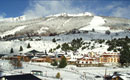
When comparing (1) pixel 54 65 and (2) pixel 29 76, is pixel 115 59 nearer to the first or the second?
(1) pixel 54 65

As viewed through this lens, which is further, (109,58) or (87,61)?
(109,58)

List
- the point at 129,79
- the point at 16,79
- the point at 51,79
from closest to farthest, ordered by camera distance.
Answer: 1. the point at 16,79
2. the point at 129,79
3. the point at 51,79

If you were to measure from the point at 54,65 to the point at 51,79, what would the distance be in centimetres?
2188

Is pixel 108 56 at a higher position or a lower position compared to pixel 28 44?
lower

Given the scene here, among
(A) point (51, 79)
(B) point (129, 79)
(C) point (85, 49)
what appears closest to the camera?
(B) point (129, 79)

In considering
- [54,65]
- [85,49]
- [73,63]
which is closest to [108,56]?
[73,63]

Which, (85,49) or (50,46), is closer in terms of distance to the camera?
(85,49)

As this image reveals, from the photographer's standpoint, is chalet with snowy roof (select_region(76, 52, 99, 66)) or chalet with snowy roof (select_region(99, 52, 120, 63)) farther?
chalet with snowy roof (select_region(99, 52, 120, 63))

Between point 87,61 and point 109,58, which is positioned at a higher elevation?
point 109,58

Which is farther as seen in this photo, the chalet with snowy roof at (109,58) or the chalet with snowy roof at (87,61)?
the chalet with snowy roof at (109,58)

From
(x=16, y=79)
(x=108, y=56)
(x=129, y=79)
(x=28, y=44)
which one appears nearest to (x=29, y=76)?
(x=16, y=79)

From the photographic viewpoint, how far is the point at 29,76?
32.3 m

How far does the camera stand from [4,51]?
363 feet

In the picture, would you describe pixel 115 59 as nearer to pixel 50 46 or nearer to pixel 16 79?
pixel 16 79
